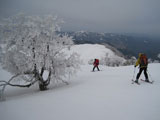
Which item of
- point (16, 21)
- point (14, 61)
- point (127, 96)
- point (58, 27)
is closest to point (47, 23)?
point (58, 27)

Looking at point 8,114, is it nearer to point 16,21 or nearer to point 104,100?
point 104,100

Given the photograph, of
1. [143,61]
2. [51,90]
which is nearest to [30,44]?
[51,90]

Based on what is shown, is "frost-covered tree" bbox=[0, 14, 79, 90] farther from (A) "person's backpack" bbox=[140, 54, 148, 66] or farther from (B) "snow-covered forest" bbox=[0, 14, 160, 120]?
(A) "person's backpack" bbox=[140, 54, 148, 66]

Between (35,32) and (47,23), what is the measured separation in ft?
4.26

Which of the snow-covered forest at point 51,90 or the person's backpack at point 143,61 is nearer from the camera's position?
the snow-covered forest at point 51,90

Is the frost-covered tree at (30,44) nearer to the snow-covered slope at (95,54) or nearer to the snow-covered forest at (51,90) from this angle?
the snow-covered forest at (51,90)

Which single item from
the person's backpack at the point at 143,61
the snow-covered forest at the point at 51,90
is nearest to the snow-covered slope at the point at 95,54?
the person's backpack at the point at 143,61

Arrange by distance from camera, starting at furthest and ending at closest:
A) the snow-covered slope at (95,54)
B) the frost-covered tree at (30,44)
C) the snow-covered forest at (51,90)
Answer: the snow-covered slope at (95,54) < the frost-covered tree at (30,44) < the snow-covered forest at (51,90)

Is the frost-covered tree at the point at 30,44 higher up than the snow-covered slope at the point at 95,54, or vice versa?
the frost-covered tree at the point at 30,44

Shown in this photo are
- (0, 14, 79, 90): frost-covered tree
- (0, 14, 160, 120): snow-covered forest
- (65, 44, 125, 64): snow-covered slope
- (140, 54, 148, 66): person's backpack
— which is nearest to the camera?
(0, 14, 160, 120): snow-covered forest

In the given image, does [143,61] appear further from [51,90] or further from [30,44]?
A: [30,44]

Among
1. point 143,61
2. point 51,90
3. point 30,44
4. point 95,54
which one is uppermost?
point 30,44

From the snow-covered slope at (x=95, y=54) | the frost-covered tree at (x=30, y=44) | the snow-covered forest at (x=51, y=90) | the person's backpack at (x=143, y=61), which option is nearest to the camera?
the snow-covered forest at (x=51, y=90)

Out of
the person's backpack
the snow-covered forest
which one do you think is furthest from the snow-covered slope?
the snow-covered forest
